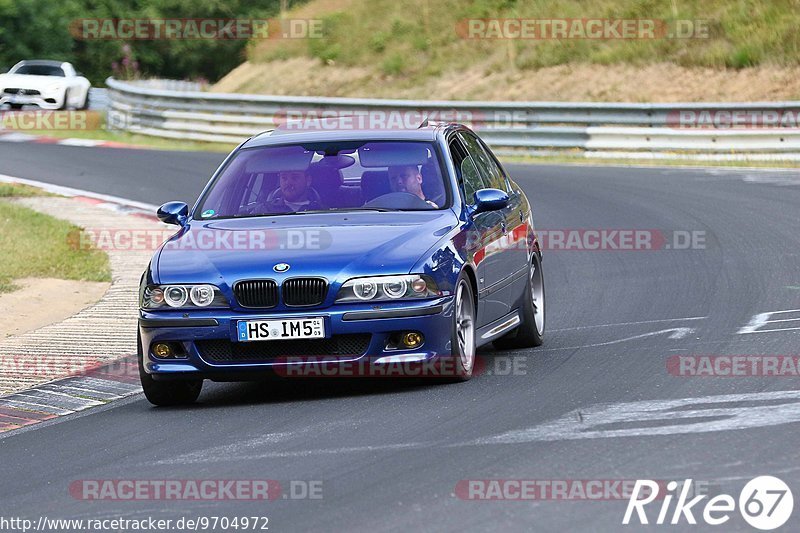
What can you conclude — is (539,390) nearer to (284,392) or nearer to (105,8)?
(284,392)

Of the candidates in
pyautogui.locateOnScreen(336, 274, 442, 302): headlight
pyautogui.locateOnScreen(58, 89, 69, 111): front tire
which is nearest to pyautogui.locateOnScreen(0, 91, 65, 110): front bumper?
pyautogui.locateOnScreen(58, 89, 69, 111): front tire

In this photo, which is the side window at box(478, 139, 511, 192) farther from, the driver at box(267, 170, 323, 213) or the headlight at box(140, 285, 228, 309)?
the headlight at box(140, 285, 228, 309)

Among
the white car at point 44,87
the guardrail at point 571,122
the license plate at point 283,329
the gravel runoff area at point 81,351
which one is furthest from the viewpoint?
the white car at point 44,87

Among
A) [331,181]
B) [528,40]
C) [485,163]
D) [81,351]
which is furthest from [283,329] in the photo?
[528,40]

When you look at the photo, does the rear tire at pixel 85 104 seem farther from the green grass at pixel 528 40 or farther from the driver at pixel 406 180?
the driver at pixel 406 180

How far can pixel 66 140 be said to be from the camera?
31.5 metres

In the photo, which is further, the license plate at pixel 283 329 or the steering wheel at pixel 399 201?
the steering wheel at pixel 399 201

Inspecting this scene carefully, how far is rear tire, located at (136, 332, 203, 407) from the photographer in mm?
9070

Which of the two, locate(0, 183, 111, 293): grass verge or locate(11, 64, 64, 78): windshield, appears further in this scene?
locate(11, 64, 64, 78): windshield

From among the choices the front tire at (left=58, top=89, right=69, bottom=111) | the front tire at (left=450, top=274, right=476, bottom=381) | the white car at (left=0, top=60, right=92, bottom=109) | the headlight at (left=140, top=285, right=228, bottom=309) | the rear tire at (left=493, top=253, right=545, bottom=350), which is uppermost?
the headlight at (left=140, top=285, right=228, bottom=309)

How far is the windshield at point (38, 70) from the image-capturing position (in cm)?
3775

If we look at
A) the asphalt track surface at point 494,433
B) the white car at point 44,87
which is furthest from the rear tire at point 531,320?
the white car at point 44,87

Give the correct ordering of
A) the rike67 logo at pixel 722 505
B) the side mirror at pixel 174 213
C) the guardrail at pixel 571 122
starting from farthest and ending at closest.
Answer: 1. the guardrail at pixel 571 122
2. the side mirror at pixel 174 213
3. the rike67 logo at pixel 722 505

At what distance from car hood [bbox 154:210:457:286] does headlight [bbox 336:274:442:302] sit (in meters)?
0.05
